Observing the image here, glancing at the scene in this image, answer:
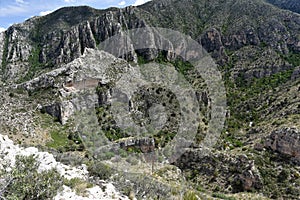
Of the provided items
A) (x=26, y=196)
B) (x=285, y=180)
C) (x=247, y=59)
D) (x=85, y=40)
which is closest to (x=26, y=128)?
(x=26, y=196)

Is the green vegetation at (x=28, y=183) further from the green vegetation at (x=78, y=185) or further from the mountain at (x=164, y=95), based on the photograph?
the mountain at (x=164, y=95)

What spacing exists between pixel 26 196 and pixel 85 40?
7576 cm

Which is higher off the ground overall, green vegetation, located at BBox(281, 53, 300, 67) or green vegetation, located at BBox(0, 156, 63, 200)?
green vegetation, located at BBox(281, 53, 300, 67)

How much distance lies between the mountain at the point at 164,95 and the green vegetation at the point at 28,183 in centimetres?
292

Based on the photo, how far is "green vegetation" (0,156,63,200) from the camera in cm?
1080

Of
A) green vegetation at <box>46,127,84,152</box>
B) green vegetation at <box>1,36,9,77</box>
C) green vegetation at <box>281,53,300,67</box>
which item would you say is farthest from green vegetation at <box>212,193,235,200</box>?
green vegetation at <box>1,36,9,77</box>

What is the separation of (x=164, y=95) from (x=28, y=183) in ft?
137

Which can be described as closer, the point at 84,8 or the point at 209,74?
the point at 209,74

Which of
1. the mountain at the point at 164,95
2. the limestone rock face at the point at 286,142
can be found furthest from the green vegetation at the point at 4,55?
the limestone rock face at the point at 286,142

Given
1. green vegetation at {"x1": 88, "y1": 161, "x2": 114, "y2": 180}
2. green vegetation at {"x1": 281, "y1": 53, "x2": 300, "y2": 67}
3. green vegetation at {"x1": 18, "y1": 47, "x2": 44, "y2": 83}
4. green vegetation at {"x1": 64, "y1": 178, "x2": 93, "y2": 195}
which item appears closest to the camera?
green vegetation at {"x1": 64, "y1": 178, "x2": 93, "y2": 195}

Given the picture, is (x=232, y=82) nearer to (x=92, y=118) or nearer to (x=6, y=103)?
(x=92, y=118)

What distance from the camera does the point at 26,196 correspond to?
11.2 metres

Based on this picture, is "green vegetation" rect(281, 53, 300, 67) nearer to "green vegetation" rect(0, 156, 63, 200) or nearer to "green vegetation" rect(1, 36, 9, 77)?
"green vegetation" rect(0, 156, 63, 200)

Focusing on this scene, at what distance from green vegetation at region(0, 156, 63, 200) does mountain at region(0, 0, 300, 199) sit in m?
2.92
